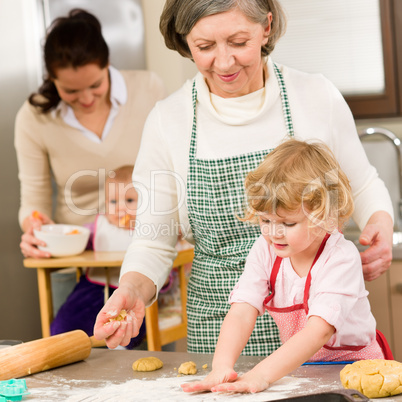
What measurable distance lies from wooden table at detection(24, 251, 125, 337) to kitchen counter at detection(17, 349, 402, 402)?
3.13 ft

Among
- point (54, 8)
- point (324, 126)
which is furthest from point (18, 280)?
point (324, 126)

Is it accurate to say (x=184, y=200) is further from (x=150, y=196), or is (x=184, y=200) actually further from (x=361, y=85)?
(x=361, y=85)

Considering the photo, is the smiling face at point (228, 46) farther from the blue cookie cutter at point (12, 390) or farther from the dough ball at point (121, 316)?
the blue cookie cutter at point (12, 390)

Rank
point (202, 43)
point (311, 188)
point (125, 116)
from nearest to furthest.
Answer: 1. point (311, 188)
2. point (202, 43)
3. point (125, 116)

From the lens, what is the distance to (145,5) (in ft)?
10.2

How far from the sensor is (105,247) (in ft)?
8.29

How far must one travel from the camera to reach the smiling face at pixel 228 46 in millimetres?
1275

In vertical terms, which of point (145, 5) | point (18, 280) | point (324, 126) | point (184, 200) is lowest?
point (18, 280)

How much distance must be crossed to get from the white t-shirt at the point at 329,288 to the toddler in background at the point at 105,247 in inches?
45.4

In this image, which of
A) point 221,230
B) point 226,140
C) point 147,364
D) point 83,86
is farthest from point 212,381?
point 83,86

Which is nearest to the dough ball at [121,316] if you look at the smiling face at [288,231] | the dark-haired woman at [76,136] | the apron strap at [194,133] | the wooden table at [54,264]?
the smiling face at [288,231]

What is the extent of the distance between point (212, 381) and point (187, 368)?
0.13 meters

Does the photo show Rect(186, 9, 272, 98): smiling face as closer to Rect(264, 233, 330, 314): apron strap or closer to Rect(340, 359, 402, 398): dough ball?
Rect(264, 233, 330, 314): apron strap

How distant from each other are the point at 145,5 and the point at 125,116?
2.35 ft
